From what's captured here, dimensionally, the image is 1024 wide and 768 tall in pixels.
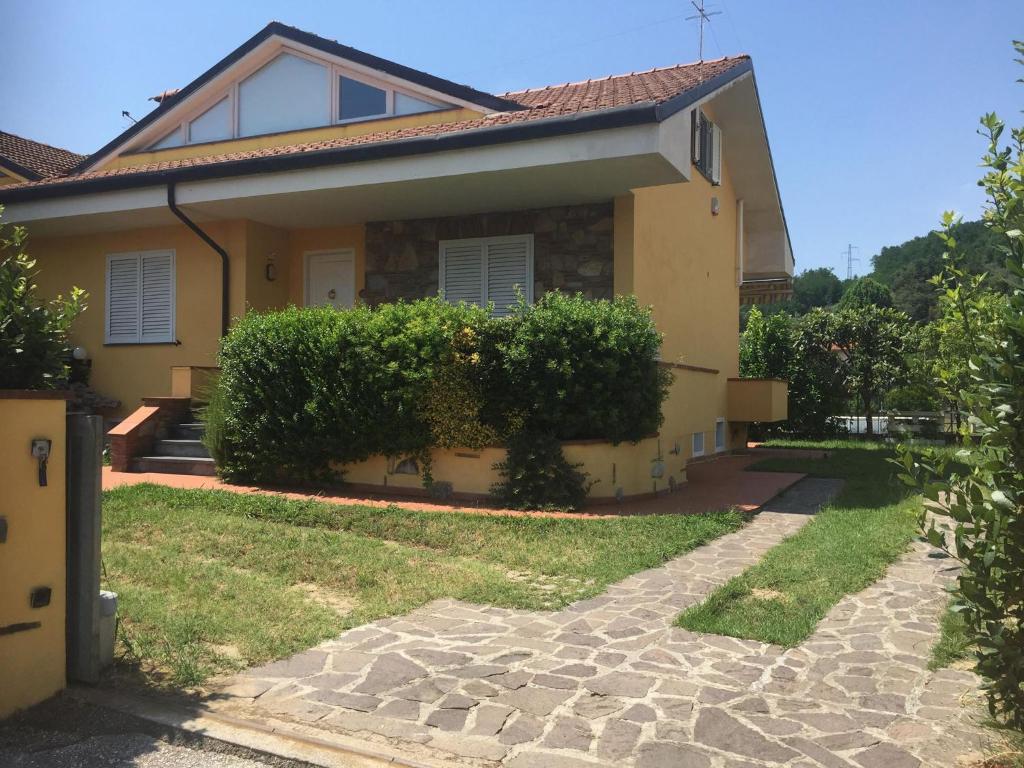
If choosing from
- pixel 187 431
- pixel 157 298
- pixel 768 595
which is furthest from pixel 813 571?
pixel 157 298

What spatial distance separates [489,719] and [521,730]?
0.60ft

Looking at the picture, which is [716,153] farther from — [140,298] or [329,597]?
[329,597]

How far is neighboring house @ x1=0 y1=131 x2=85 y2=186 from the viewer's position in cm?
1522

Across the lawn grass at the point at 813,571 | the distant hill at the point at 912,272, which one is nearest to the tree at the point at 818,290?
the distant hill at the point at 912,272

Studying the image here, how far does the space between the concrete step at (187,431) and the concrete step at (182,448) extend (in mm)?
282

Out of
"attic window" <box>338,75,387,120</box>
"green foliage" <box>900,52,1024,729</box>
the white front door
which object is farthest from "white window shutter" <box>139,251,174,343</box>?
"green foliage" <box>900,52,1024,729</box>

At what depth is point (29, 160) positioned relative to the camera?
53.7 feet

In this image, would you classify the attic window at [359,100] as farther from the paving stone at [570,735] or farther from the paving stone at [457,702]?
the paving stone at [570,735]

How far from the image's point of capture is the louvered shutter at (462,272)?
11547 mm

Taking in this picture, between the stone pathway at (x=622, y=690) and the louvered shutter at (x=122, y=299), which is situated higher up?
the louvered shutter at (x=122, y=299)

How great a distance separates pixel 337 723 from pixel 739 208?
47.5ft

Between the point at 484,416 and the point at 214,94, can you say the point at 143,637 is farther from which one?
the point at 214,94

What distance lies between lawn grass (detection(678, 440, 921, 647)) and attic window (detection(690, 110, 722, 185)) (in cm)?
554

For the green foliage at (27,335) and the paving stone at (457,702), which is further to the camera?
the green foliage at (27,335)
